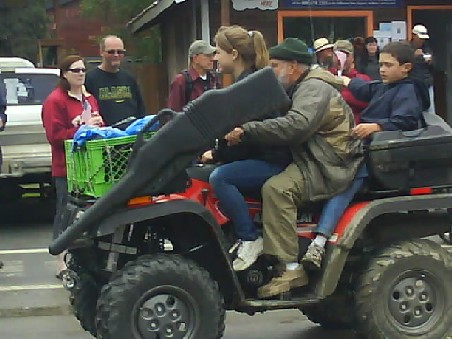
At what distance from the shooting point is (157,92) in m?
22.6

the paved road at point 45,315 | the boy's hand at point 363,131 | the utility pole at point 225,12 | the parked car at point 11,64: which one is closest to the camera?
the boy's hand at point 363,131

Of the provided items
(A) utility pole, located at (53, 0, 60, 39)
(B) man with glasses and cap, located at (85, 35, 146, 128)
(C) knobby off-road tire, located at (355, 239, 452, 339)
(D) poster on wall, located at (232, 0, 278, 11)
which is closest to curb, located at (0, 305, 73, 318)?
(B) man with glasses and cap, located at (85, 35, 146, 128)

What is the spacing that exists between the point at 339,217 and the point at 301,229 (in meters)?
0.24

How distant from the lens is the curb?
7812 millimetres

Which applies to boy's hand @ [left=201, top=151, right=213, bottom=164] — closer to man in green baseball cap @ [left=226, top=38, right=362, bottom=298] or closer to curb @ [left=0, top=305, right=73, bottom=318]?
man in green baseball cap @ [left=226, top=38, right=362, bottom=298]

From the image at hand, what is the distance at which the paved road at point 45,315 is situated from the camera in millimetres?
7086

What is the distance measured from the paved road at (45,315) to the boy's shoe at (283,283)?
107 centimetres

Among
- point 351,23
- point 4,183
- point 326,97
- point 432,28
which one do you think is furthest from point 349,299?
point 432,28

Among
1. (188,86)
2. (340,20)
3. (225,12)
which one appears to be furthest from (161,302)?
(340,20)

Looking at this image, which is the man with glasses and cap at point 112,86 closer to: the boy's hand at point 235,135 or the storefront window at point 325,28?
the boy's hand at point 235,135

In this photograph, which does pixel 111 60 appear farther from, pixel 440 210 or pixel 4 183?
pixel 4 183

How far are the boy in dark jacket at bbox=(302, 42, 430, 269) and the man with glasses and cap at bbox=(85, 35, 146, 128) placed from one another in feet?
9.29

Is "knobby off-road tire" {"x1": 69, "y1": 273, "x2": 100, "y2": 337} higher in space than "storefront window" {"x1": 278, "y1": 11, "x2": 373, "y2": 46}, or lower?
lower

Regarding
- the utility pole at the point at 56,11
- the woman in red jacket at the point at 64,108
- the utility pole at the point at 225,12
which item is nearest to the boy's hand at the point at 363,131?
the woman in red jacket at the point at 64,108
